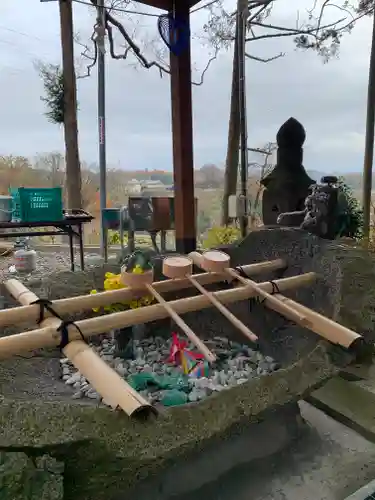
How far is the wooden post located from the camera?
8.44 ft

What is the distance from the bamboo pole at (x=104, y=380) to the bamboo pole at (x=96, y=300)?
0.06 m

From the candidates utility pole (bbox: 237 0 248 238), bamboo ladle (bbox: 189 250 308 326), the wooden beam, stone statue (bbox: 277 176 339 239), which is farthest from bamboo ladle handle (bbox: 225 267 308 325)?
the wooden beam

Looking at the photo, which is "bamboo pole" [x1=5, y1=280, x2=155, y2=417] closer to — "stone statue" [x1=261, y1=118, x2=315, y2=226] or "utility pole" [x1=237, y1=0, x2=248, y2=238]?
"stone statue" [x1=261, y1=118, x2=315, y2=226]

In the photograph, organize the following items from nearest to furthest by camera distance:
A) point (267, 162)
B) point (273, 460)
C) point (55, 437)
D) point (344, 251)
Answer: point (55, 437), point (273, 460), point (344, 251), point (267, 162)

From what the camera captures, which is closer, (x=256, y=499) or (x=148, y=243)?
(x=256, y=499)

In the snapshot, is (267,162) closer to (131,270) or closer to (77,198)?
(77,198)

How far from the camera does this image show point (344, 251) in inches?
57.8

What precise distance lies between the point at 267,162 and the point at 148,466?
287 cm

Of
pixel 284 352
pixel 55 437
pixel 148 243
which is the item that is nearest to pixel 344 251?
pixel 284 352

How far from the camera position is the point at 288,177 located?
1926 millimetres

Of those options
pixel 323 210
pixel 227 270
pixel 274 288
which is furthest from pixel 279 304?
pixel 323 210

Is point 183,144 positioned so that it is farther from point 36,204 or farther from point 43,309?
point 43,309

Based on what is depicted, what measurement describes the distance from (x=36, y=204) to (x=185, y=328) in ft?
5.88

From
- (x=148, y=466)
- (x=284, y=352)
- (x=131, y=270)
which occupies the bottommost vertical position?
(x=284, y=352)
